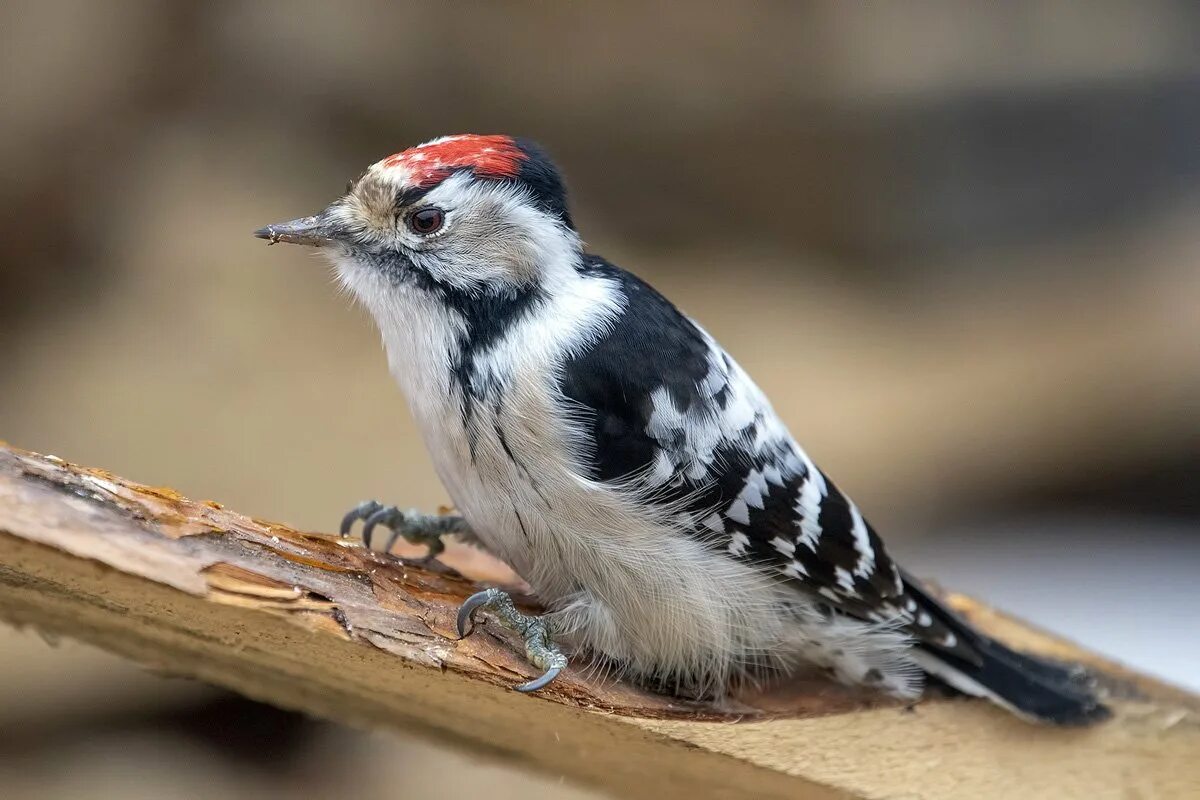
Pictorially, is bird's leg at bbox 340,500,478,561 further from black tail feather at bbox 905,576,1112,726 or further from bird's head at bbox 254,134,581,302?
black tail feather at bbox 905,576,1112,726

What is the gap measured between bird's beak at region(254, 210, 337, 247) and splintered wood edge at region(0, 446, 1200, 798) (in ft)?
1.41

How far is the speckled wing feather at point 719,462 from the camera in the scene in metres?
1.55

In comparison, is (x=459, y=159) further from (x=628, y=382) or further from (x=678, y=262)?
(x=678, y=262)

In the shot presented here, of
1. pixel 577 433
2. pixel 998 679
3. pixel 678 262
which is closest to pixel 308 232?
pixel 577 433

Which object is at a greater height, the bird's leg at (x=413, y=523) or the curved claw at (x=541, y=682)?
the bird's leg at (x=413, y=523)

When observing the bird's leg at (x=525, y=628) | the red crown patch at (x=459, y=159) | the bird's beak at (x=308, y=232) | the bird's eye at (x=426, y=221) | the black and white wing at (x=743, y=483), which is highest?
the red crown patch at (x=459, y=159)

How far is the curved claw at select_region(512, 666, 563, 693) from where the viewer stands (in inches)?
58.3

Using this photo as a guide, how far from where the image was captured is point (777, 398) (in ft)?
12.5

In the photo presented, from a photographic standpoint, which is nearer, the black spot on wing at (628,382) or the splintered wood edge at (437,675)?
the splintered wood edge at (437,675)

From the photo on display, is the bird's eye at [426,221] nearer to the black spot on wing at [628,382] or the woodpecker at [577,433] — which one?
the woodpecker at [577,433]

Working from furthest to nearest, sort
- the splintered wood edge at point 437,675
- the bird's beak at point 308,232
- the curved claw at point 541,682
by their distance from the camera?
the bird's beak at point 308,232 < the curved claw at point 541,682 < the splintered wood edge at point 437,675

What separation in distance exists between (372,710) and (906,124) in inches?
110

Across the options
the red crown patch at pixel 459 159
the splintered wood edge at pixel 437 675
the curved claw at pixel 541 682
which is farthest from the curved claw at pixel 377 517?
the red crown patch at pixel 459 159

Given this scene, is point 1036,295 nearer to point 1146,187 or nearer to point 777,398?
point 1146,187
